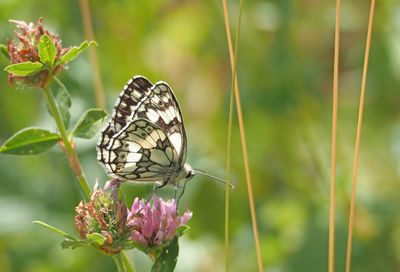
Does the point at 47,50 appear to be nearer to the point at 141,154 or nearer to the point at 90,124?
the point at 90,124

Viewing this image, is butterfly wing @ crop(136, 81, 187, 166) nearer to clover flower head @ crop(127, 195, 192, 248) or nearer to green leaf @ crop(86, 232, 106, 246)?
clover flower head @ crop(127, 195, 192, 248)

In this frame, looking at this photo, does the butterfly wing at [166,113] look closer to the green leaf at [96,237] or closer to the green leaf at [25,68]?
the green leaf at [25,68]

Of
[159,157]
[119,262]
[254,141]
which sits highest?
[254,141]

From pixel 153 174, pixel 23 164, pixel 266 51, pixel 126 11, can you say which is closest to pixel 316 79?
pixel 266 51

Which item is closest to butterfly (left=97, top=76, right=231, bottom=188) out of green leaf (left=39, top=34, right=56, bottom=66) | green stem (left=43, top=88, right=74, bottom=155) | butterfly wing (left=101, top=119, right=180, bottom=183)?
butterfly wing (left=101, top=119, right=180, bottom=183)

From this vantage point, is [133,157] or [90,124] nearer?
[90,124]

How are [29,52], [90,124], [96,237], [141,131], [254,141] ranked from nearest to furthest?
[96,237] < [29,52] < [90,124] < [141,131] < [254,141]

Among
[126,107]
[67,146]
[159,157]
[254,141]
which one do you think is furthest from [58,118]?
[254,141]
